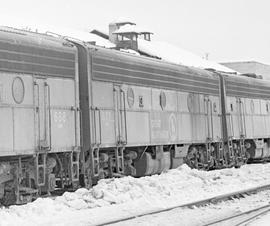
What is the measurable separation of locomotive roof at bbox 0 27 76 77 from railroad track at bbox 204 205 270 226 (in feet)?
16.5

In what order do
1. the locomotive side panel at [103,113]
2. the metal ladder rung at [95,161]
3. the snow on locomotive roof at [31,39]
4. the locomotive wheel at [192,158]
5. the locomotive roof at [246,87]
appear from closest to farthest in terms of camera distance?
the snow on locomotive roof at [31,39], the metal ladder rung at [95,161], the locomotive side panel at [103,113], the locomotive wheel at [192,158], the locomotive roof at [246,87]

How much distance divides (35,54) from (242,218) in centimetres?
549

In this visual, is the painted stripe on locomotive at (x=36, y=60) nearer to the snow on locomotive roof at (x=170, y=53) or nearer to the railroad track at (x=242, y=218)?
the railroad track at (x=242, y=218)

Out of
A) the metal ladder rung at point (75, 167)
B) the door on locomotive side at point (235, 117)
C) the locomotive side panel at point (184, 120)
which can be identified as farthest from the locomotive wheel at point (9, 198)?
the door on locomotive side at point (235, 117)

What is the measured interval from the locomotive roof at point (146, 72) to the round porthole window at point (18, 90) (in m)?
2.71

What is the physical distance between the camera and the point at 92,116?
1406cm

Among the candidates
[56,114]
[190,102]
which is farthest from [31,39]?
[190,102]

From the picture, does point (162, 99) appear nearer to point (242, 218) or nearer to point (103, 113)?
point (103, 113)

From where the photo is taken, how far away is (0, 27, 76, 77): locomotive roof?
38.2 ft

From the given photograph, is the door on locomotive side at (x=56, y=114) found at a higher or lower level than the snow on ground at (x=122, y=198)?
higher

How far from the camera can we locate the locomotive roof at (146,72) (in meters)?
14.7

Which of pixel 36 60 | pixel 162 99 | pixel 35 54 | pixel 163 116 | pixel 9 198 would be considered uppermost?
pixel 35 54

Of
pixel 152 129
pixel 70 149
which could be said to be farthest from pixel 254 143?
pixel 70 149

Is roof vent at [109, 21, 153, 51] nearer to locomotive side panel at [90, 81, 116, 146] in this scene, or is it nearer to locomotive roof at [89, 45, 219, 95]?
locomotive roof at [89, 45, 219, 95]
